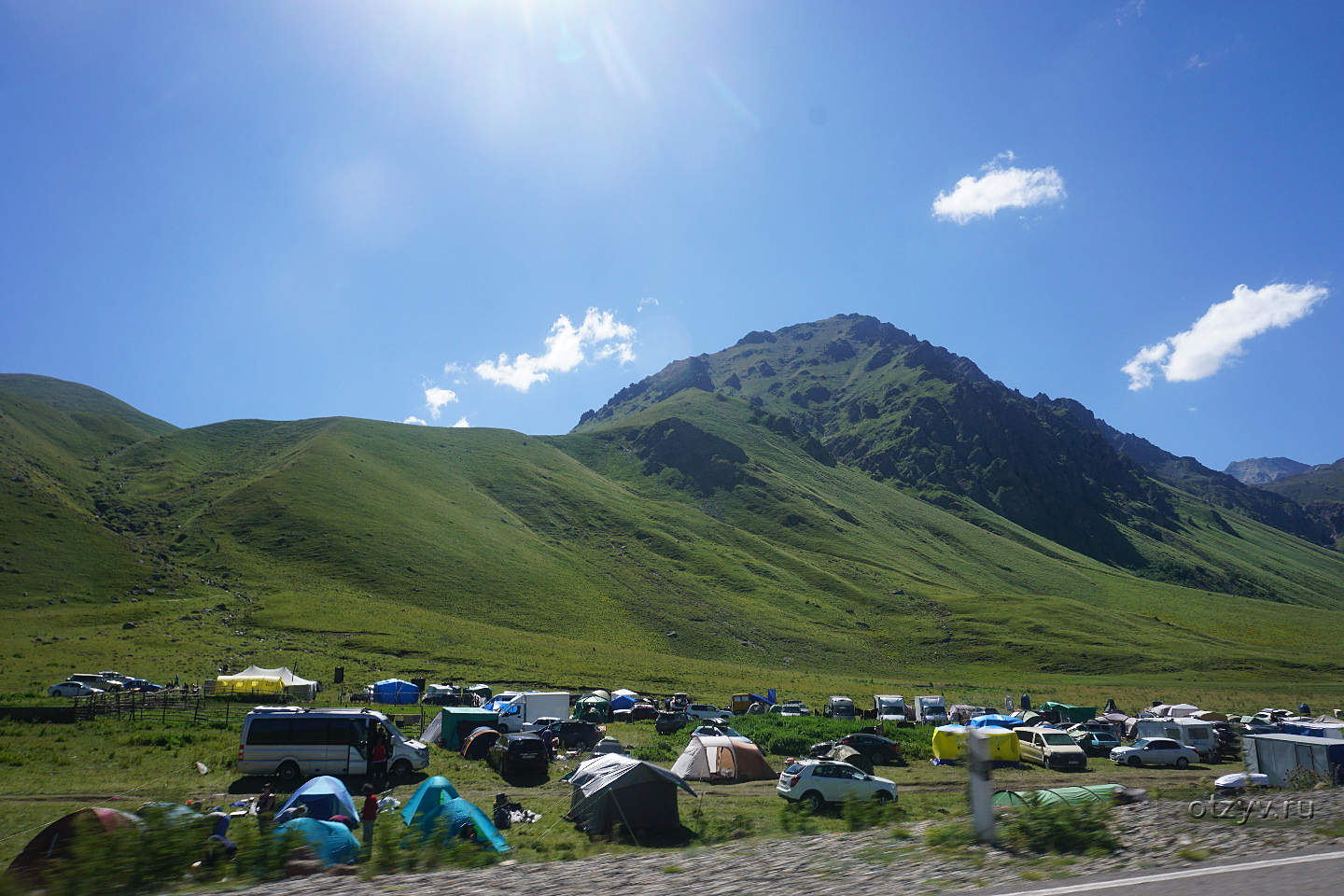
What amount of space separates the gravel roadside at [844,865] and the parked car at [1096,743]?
30.8 meters

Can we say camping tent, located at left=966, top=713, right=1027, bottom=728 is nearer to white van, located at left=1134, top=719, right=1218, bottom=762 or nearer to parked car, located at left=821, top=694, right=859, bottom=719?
white van, located at left=1134, top=719, right=1218, bottom=762

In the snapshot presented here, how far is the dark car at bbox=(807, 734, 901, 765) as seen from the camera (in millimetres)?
30438

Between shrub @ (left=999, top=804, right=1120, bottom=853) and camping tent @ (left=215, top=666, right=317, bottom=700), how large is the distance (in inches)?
1683

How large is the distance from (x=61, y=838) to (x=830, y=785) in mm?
18596

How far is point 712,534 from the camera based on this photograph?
141625mm

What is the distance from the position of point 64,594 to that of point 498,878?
285 feet

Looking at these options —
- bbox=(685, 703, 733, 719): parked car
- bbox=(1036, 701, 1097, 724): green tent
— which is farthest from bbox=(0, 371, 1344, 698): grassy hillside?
bbox=(1036, 701, 1097, 724): green tent

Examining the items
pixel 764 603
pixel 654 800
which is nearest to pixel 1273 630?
pixel 764 603

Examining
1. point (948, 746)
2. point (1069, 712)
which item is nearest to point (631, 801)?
point (948, 746)

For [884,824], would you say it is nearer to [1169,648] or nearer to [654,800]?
[654,800]

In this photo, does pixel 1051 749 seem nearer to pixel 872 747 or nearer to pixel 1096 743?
pixel 1096 743

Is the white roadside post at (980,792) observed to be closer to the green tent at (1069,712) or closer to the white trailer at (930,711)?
the white trailer at (930,711)

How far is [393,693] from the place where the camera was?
44.4m

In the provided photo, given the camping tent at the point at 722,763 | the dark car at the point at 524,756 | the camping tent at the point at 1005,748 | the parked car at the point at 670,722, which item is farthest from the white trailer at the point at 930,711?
the dark car at the point at 524,756
